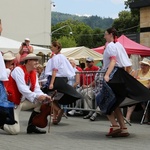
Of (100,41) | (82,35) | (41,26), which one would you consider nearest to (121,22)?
(100,41)

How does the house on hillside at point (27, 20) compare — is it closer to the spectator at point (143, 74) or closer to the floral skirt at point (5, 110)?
the spectator at point (143, 74)

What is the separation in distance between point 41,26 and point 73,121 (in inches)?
1298

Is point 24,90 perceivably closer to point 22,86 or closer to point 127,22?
point 22,86

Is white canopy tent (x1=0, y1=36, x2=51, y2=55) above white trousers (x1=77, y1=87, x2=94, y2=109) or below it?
above

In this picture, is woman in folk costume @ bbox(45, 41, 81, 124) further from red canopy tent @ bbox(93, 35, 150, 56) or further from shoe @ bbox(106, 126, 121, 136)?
red canopy tent @ bbox(93, 35, 150, 56)

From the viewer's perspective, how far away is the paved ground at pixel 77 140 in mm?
7168

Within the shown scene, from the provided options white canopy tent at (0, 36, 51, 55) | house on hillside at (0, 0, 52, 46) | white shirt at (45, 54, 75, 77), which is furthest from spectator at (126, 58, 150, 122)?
house on hillside at (0, 0, 52, 46)

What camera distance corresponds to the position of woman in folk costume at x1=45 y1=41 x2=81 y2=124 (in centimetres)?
1050

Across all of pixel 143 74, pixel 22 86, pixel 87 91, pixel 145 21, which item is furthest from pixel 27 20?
pixel 22 86

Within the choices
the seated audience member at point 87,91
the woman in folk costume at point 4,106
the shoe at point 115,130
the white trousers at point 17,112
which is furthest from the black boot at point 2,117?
the seated audience member at point 87,91

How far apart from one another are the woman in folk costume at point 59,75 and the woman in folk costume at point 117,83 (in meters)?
2.16

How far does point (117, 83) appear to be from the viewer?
8.20 meters

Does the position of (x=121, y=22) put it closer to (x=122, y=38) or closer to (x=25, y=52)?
(x=122, y=38)

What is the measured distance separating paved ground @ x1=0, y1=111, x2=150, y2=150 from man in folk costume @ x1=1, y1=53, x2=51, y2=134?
0.52m
